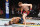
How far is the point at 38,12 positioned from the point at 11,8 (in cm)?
143

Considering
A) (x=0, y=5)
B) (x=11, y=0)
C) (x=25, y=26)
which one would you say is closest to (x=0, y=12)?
(x=0, y=5)

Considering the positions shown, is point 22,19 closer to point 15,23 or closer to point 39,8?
point 15,23

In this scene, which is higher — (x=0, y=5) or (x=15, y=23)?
(x=0, y=5)

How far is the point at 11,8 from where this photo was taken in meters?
5.98

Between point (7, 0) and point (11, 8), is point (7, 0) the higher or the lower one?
the higher one

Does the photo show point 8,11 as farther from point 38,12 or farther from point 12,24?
point 38,12

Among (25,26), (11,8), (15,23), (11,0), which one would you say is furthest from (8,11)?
(25,26)

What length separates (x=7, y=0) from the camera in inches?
236

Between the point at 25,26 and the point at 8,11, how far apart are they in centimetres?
154

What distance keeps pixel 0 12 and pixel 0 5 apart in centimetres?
37

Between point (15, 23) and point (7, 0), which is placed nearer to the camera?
point (15, 23)

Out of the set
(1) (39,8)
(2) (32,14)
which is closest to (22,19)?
(2) (32,14)

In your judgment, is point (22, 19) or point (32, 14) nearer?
point (22, 19)

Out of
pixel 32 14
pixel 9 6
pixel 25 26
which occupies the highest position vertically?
pixel 9 6
